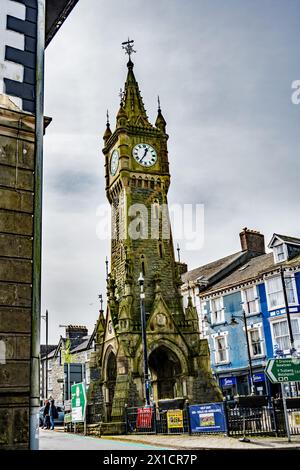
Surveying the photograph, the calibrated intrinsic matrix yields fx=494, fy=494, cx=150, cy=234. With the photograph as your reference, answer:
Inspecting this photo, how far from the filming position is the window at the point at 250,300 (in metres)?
34.2

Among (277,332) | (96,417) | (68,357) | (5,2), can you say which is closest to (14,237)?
(5,2)

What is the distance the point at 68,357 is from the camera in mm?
46906

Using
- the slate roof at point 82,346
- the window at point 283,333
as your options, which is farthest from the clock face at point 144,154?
the slate roof at point 82,346

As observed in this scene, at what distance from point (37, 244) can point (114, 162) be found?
85.8 ft

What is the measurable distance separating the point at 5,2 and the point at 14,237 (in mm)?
4451

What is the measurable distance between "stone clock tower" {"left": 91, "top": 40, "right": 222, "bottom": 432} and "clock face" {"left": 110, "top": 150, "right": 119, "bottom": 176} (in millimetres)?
80

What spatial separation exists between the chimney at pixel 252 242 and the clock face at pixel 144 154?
11787 millimetres

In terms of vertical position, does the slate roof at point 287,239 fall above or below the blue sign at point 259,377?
above

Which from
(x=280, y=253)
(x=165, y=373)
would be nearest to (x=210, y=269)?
(x=280, y=253)

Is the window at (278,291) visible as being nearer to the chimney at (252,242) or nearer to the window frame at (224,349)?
the window frame at (224,349)

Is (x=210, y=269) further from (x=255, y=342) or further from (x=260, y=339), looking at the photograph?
(x=260, y=339)

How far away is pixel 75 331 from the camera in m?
57.4
